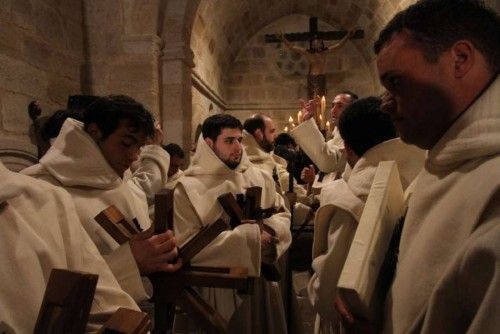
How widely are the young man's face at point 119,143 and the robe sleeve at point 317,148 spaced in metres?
1.70

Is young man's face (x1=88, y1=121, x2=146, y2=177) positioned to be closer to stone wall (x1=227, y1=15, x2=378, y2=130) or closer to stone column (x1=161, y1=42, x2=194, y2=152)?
stone column (x1=161, y1=42, x2=194, y2=152)

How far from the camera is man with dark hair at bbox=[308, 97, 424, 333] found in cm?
146

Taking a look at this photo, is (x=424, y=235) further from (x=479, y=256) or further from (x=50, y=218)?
(x=50, y=218)

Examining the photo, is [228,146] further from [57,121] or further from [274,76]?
[274,76]

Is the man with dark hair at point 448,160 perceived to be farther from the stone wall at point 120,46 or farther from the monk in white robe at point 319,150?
the stone wall at point 120,46

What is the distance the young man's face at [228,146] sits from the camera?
2.99 meters

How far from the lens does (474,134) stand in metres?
0.79

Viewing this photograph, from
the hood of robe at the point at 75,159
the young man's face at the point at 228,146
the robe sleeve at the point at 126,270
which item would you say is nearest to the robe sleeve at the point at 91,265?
the robe sleeve at the point at 126,270

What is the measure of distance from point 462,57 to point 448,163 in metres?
0.24

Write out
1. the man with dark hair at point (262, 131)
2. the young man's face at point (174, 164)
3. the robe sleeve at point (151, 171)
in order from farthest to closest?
the young man's face at point (174, 164)
the man with dark hair at point (262, 131)
the robe sleeve at point (151, 171)

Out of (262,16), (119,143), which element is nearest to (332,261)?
(119,143)

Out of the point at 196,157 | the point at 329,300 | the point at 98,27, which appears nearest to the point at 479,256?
the point at 329,300

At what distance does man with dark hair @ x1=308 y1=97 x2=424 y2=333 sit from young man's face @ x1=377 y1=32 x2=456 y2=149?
1.76 ft

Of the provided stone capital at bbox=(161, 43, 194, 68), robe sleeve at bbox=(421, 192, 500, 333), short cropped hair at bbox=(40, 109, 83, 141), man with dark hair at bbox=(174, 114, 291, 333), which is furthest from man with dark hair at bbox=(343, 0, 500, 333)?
stone capital at bbox=(161, 43, 194, 68)
